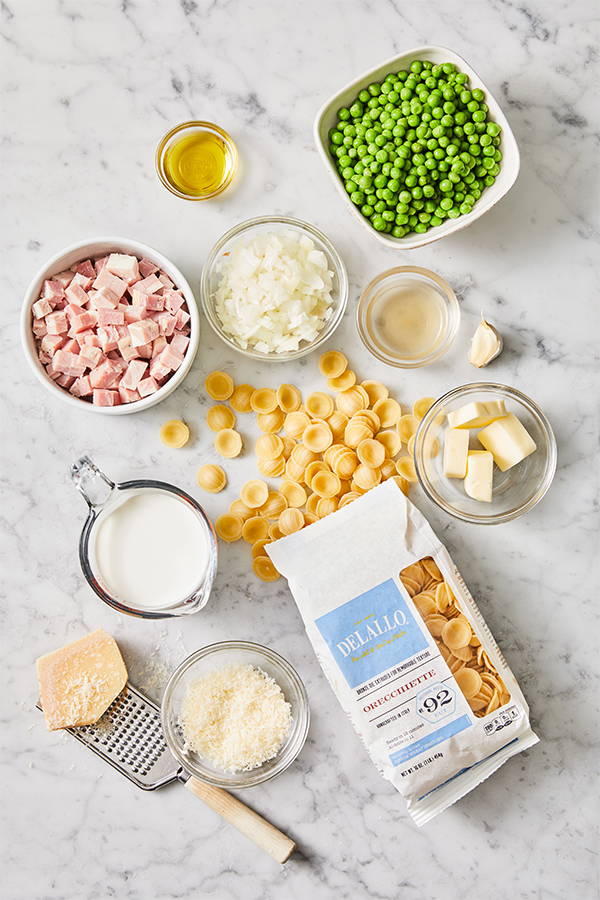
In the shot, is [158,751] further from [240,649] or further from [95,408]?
[95,408]

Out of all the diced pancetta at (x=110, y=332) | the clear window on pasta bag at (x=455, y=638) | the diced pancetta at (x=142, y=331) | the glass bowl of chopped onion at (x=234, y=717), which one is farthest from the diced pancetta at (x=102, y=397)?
the clear window on pasta bag at (x=455, y=638)

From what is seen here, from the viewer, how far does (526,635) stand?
1.68m

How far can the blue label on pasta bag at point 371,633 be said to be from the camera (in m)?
1.50

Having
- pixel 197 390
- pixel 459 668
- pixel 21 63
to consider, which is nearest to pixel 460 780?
pixel 459 668

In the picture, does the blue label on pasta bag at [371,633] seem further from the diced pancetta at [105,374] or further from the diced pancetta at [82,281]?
the diced pancetta at [82,281]

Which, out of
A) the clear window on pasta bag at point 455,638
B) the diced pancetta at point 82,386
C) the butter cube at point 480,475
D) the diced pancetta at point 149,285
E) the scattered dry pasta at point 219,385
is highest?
the diced pancetta at point 149,285

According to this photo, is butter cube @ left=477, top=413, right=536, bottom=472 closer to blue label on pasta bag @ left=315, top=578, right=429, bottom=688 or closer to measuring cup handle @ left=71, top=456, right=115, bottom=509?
blue label on pasta bag @ left=315, top=578, right=429, bottom=688

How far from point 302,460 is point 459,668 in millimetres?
520

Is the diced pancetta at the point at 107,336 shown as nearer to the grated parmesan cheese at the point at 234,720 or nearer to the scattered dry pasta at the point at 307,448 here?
the scattered dry pasta at the point at 307,448

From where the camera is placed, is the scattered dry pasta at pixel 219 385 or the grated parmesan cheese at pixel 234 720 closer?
the grated parmesan cheese at pixel 234 720

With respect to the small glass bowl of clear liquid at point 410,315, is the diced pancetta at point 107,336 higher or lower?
higher

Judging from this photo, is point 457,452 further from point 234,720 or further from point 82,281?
point 82,281

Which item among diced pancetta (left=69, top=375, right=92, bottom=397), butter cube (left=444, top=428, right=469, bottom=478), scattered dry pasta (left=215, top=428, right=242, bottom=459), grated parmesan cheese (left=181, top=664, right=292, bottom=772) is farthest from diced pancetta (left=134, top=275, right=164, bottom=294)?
grated parmesan cheese (left=181, top=664, right=292, bottom=772)

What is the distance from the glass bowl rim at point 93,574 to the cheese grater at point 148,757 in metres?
0.21
